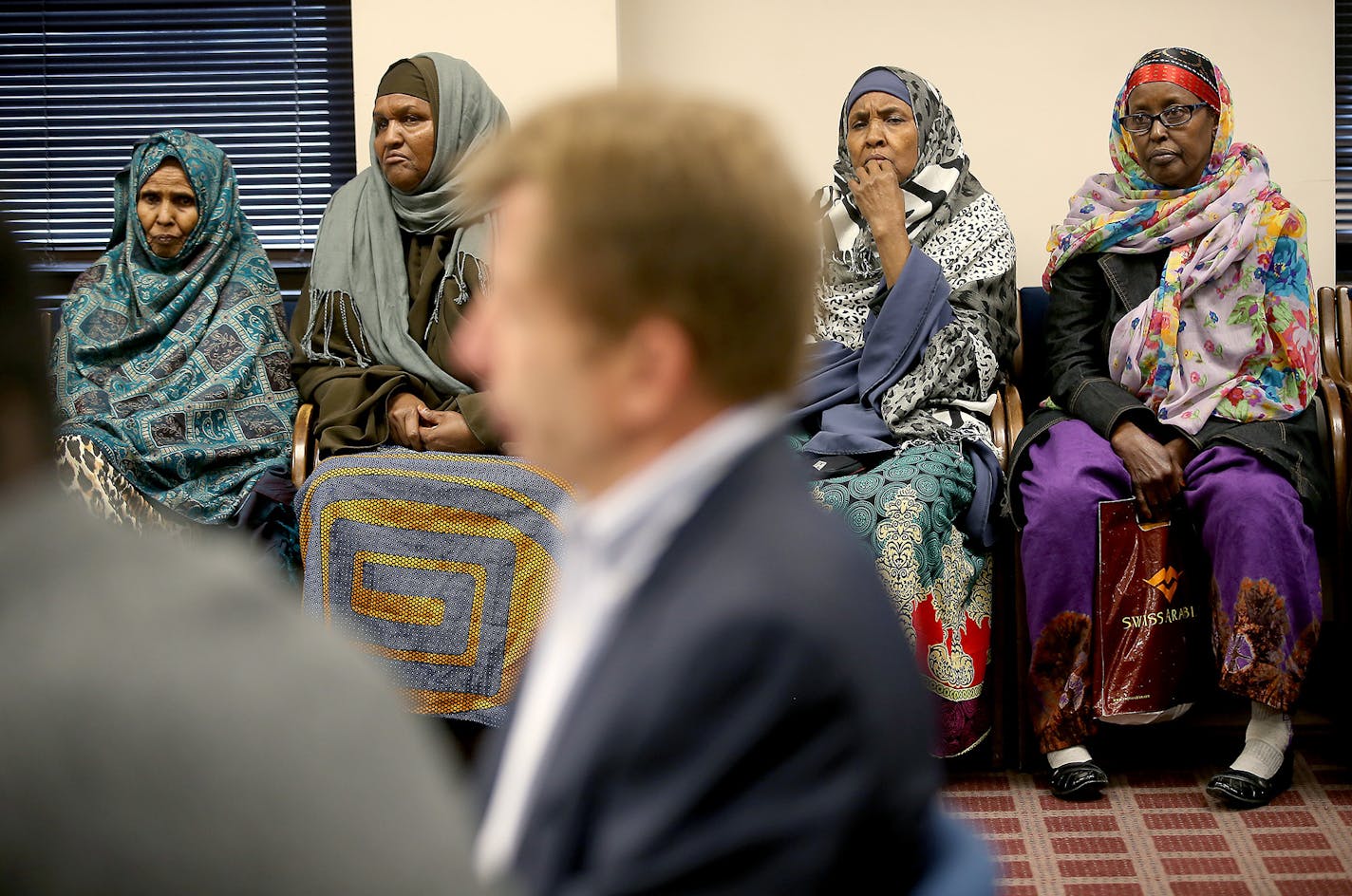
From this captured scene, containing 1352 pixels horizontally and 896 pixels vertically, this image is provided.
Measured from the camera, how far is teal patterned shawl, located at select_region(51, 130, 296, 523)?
129 inches

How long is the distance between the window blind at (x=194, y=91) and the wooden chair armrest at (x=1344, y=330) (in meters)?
2.81

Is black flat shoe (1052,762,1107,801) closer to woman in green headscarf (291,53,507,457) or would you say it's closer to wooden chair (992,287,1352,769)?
wooden chair (992,287,1352,769)

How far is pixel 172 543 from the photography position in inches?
21.6

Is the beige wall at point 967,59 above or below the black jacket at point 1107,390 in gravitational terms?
above

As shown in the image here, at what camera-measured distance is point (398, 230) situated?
359 cm

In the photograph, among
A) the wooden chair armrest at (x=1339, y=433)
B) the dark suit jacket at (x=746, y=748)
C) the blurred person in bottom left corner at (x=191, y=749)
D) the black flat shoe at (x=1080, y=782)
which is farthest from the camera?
the wooden chair armrest at (x=1339, y=433)

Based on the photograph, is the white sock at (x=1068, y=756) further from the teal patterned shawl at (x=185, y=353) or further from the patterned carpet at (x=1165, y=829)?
the teal patterned shawl at (x=185, y=353)

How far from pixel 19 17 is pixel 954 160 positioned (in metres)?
2.91

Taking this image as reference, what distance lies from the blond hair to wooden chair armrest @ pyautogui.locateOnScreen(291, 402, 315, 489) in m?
2.51

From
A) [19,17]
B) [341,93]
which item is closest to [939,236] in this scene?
[341,93]

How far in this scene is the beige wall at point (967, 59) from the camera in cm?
386

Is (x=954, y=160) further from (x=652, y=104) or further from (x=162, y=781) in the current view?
(x=162, y=781)

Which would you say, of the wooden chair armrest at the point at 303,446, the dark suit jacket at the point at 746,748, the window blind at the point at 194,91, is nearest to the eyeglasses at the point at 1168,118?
the wooden chair armrest at the point at 303,446

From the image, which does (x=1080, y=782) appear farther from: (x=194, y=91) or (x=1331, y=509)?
(x=194, y=91)
